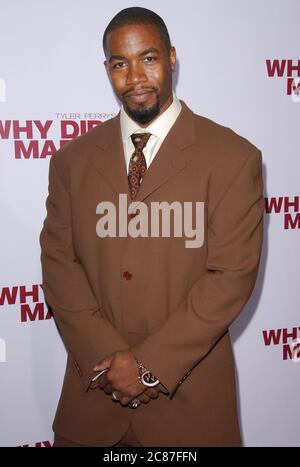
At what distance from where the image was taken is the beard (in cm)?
157

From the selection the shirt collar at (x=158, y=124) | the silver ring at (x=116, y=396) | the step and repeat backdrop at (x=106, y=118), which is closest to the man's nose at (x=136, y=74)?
the shirt collar at (x=158, y=124)

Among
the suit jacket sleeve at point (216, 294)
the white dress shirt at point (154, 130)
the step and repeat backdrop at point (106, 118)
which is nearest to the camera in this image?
the suit jacket sleeve at point (216, 294)

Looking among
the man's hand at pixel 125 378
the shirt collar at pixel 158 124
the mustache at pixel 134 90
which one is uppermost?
the mustache at pixel 134 90

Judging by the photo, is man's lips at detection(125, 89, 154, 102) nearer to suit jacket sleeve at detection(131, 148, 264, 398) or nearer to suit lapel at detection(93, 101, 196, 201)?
suit lapel at detection(93, 101, 196, 201)

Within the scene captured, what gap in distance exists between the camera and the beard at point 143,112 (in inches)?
61.9

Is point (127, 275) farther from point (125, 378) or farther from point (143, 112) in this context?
point (143, 112)

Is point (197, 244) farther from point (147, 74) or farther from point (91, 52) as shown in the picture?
point (91, 52)

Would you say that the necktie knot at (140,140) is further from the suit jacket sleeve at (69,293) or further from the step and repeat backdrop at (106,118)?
the step and repeat backdrop at (106,118)

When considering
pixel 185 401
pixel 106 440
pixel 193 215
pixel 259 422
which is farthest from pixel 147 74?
pixel 259 422

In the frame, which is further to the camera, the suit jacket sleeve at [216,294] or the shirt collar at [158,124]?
the shirt collar at [158,124]

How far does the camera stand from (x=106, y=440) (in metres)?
1.62

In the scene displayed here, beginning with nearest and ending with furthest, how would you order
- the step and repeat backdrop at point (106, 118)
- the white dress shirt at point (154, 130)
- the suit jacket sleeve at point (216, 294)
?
the suit jacket sleeve at point (216, 294) < the white dress shirt at point (154, 130) < the step and repeat backdrop at point (106, 118)

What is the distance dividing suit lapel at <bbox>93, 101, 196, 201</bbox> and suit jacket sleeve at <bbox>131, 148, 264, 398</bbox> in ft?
0.57

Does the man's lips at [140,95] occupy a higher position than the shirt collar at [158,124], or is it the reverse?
the man's lips at [140,95]
